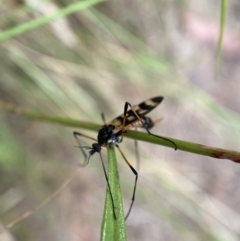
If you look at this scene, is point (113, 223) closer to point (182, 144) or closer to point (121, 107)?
point (182, 144)

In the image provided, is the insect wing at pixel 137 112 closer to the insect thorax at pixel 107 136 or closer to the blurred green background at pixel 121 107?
the insect thorax at pixel 107 136

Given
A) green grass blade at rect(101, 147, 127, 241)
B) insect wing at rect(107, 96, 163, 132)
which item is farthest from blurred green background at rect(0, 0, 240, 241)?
green grass blade at rect(101, 147, 127, 241)

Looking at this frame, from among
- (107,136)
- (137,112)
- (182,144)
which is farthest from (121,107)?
(182,144)

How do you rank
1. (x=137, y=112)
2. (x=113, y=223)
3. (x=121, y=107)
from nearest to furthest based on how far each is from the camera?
(x=113, y=223), (x=137, y=112), (x=121, y=107)

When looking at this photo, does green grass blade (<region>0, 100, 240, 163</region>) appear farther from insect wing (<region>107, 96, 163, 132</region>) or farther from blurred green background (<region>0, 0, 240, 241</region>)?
blurred green background (<region>0, 0, 240, 241</region>)

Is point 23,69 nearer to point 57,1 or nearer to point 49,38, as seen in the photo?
point 49,38

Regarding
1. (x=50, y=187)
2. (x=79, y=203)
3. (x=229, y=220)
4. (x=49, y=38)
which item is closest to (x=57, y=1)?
(x=49, y=38)
